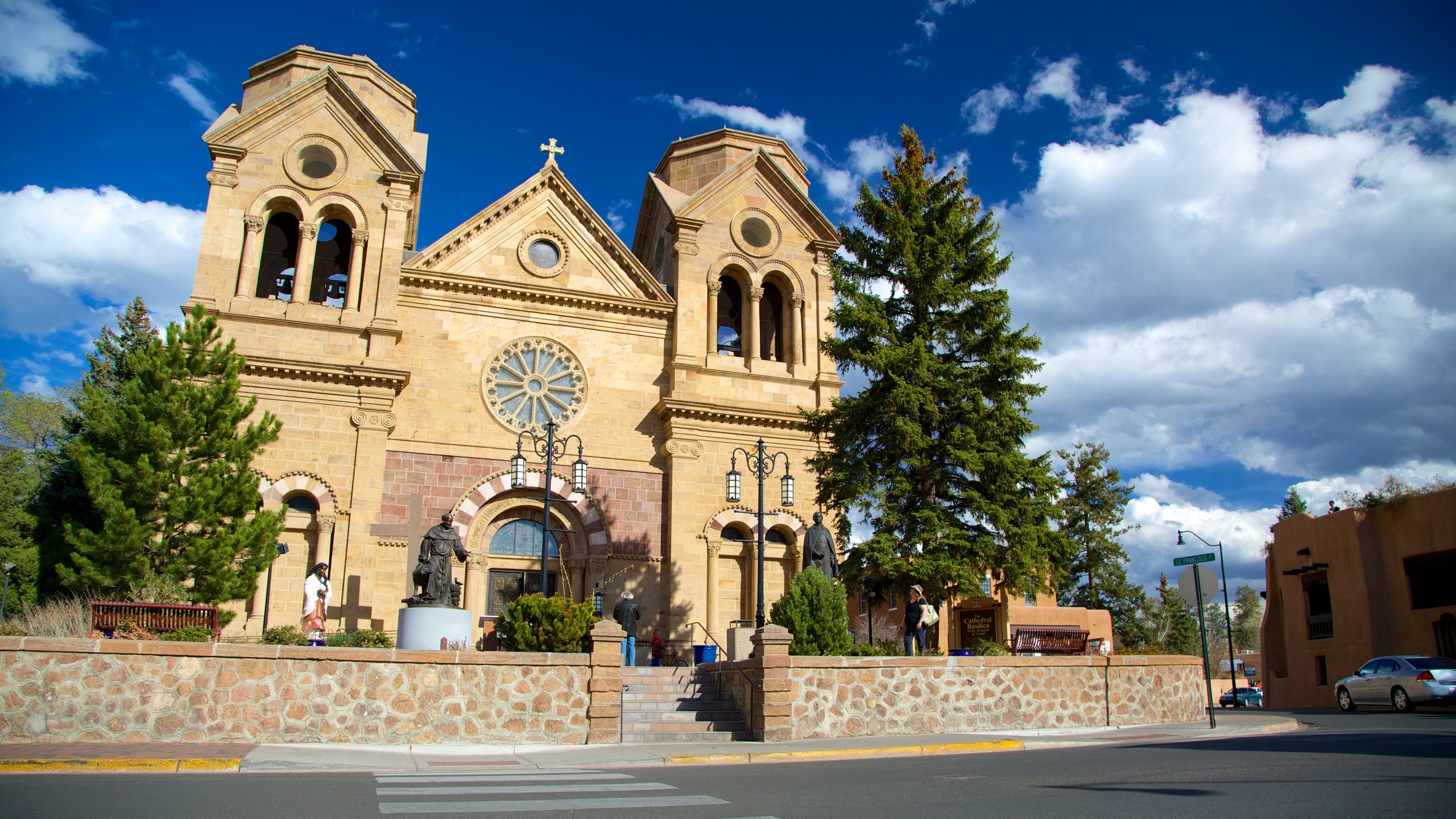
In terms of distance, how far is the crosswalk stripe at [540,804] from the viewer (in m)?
7.89

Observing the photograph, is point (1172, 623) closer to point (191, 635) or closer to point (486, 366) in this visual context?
point (486, 366)

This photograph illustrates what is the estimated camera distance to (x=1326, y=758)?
1112cm

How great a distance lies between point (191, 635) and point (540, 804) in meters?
9.40

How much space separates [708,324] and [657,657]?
10.4m

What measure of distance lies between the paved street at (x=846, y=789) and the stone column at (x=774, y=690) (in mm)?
2805

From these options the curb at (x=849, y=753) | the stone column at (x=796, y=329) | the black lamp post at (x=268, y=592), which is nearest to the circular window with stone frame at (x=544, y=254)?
the stone column at (x=796, y=329)

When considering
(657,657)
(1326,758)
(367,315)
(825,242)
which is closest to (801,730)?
(1326,758)

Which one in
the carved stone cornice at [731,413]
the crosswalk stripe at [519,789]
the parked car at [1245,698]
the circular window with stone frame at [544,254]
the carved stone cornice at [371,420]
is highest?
the circular window with stone frame at [544,254]

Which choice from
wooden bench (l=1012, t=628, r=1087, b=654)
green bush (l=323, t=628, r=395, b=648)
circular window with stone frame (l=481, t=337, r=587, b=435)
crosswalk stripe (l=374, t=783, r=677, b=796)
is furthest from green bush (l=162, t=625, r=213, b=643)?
wooden bench (l=1012, t=628, r=1087, b=654)

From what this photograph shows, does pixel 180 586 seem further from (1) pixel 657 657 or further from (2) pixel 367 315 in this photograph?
(1) pixel 657 657

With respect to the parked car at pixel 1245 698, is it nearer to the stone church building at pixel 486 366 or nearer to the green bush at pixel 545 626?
the stone church building at pixel 486 366

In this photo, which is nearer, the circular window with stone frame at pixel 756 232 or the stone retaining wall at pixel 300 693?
the stone retaining wall at pixel 300 693

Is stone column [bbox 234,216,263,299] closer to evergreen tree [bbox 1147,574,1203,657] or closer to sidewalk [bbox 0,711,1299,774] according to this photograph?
sidewalk [bbox 0,711,1299,774]

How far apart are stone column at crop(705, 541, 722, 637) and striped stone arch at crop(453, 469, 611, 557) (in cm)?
282
